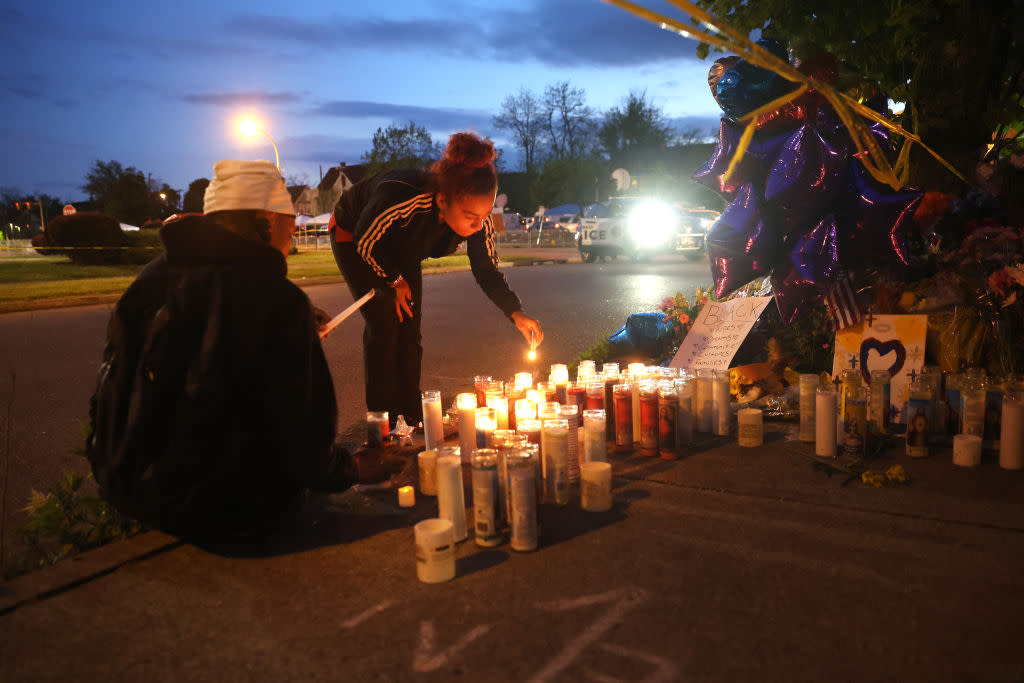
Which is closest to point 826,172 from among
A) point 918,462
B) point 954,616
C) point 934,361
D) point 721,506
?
point 934,361

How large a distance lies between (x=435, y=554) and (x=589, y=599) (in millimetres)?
585

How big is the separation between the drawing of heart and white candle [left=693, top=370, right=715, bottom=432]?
115cm

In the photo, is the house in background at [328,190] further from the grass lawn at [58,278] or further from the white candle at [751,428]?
the white candle at [751,428]

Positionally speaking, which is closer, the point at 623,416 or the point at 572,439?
the point at 572,439

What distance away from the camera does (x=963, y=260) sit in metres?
4.85

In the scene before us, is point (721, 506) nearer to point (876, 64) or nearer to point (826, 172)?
point (826, 172)

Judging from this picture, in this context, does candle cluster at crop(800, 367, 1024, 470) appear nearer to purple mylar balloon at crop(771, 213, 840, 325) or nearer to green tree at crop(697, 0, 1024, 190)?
purple mylar balloon at crop(771, 213, 840, 325)

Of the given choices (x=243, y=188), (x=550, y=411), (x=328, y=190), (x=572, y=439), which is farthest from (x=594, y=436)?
(x=328, y=190)

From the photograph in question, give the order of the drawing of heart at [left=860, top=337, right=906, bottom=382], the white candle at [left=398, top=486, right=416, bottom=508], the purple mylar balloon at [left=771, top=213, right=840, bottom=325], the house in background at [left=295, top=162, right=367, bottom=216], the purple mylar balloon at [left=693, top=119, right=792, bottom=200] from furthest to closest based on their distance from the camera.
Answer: the house in background at [left=295, top=162, right=367, bottom=216], the purple mylar balloon at [left=693, top=119, right=792, bottom=200], the purple mylar balloon at [left=771, top=213, right=840, bottom=325], the drawing of heart at [left=860, top=337, right=906, bottom=382], the white candle at [left=398, top=486, right=416, bottom=508]

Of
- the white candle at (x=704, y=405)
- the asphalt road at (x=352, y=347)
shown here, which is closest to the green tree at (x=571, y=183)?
the asphalt road at (x=352, y=347)

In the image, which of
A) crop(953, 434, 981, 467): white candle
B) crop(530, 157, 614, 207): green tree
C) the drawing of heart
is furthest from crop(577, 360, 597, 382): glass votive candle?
crop(530, 157, 614, 207): green tree

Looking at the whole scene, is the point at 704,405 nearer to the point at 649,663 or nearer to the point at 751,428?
the point at 751,428

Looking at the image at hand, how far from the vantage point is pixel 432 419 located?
4246 mm

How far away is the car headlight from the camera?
21.4 metres
